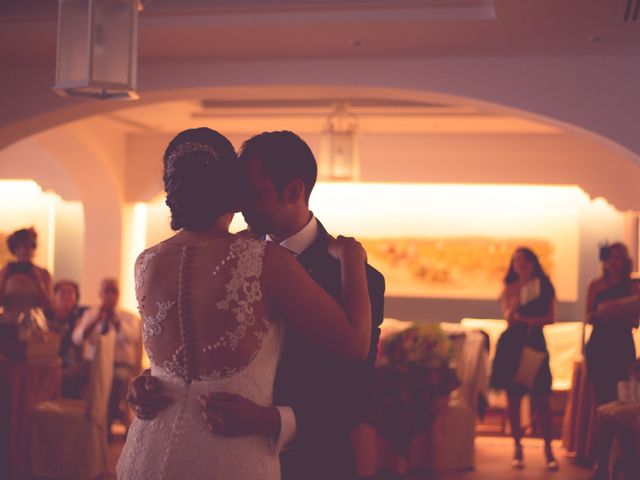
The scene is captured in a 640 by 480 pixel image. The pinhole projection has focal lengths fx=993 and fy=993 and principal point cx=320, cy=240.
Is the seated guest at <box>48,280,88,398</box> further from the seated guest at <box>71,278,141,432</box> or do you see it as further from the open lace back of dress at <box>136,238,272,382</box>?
the open lace back of dress at <box>136,238,272,382</box>

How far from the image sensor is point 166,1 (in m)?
4.98

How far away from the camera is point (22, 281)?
Answer: 6.75 meters

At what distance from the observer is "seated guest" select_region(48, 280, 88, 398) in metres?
7.53

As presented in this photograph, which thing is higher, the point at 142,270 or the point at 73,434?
the point at 142,270

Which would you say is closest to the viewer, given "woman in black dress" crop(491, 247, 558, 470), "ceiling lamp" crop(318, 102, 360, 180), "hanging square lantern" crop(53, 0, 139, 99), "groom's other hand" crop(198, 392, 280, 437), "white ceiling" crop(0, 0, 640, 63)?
"groom's other hand" crop(198, 392, 280, 437)

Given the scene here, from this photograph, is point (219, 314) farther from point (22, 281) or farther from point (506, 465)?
point (506, 465)

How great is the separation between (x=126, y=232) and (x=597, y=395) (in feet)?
18.8

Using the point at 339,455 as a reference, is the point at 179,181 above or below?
above

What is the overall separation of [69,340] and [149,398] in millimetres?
5975

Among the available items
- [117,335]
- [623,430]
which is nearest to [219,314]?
[623,430]

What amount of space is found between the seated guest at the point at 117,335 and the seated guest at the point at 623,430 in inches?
140

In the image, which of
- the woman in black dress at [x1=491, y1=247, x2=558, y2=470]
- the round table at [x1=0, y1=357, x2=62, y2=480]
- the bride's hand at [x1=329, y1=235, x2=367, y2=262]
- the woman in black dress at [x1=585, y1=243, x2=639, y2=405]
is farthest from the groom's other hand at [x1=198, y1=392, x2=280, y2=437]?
the woman in black dress at [x1=491, y1=247, x2=558, y2=470]

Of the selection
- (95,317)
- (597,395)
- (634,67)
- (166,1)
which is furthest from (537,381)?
(166,1)

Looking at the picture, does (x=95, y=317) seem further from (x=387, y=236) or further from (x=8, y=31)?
(x=387, y=236)
